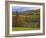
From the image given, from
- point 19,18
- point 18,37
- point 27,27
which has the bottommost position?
point 18,37

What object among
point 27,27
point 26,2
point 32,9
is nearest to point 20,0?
point 26,2

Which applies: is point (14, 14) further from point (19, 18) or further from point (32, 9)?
point (32, 9)

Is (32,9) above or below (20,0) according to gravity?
below

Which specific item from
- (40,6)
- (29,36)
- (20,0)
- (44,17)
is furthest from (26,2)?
(29,36)

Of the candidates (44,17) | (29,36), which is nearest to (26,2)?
(44,17)

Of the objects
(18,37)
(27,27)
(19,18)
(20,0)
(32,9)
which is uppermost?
(20,0)

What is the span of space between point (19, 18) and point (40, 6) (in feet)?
0.96

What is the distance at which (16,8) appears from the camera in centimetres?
100

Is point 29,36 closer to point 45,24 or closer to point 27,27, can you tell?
point 27,27

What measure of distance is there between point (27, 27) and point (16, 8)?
0.83ft

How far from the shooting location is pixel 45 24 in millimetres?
1062

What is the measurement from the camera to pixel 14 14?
3.27ft

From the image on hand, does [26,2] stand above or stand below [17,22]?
above

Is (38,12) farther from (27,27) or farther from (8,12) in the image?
(8,12)
